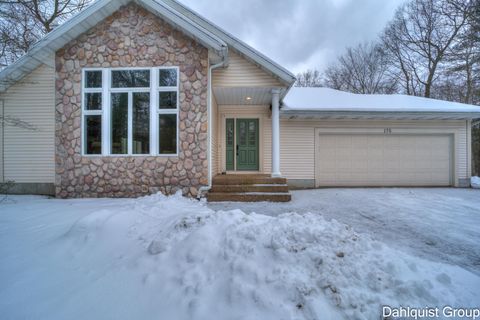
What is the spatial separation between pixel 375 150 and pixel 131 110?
8.64 meters

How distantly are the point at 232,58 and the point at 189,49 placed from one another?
1237 millimetres

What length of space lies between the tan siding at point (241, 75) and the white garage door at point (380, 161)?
3.52m

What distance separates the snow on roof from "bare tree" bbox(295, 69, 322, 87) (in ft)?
35.9

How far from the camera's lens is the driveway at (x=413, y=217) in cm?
277

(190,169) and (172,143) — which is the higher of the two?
(172,143)

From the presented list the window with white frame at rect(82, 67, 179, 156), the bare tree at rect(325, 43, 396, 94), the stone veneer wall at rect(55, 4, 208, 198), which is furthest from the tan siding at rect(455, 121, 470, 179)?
the window with white frame at rect(82, 67, 179, 156)

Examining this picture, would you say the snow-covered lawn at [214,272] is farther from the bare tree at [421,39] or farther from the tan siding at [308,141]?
the bare tree at [421,39]

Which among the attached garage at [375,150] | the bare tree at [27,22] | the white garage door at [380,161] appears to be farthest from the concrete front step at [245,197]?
the bare tree at [27,22]

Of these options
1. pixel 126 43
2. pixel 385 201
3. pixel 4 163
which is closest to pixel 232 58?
pixel 126 43

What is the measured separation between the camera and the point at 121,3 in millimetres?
5391

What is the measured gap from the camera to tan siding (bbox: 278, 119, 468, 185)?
7984 millimetres

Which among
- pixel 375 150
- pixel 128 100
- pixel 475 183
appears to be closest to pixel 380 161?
pixel 375 150

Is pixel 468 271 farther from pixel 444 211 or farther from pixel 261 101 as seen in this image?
pixel 261 101

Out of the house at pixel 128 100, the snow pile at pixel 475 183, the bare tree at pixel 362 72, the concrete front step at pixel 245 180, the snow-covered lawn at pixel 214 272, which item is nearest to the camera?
the snow-covered lawn at pixel 214 272
